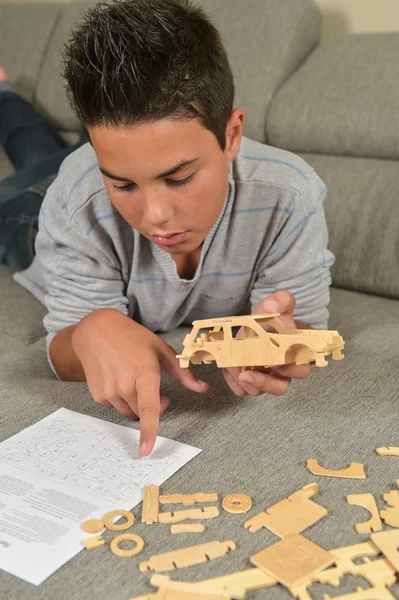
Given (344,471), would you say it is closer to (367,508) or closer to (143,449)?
(367,508)

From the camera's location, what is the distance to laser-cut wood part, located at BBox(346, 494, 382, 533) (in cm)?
73

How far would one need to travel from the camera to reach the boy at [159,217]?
935 mm

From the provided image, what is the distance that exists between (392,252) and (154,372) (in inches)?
32.7

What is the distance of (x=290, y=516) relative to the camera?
2.47ft

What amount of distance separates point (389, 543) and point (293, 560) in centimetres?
11

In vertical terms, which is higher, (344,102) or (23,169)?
(344,102)

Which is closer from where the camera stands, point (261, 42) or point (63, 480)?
point (63, 480)

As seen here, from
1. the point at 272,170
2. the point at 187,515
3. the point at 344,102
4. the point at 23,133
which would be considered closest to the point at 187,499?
the point at 187,515

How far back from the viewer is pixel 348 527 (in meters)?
0.74

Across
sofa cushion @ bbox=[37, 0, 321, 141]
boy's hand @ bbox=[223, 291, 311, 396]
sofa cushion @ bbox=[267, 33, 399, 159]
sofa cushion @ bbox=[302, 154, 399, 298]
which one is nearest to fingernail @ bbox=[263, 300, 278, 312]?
boy's hand @ bbox=[223, 291, 311, 396]

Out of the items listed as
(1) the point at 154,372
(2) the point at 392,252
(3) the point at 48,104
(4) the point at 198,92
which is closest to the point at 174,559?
(1) the point at 154,372

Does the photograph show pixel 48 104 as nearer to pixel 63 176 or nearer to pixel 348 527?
pixel 63 176

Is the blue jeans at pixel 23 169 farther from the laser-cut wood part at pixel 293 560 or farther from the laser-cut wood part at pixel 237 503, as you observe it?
the laser-cut wood part at pixel 293 560

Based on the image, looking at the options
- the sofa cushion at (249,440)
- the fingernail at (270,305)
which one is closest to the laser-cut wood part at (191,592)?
the sofa cushion at (249,440)
